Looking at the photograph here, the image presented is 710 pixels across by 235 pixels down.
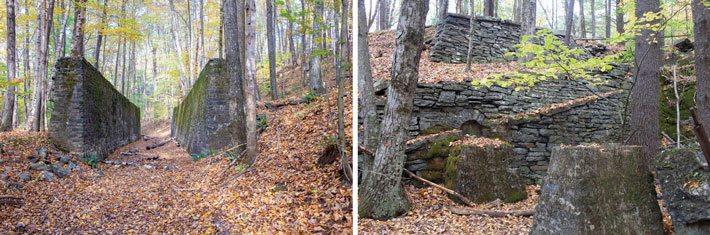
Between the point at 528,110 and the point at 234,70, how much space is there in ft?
15.4

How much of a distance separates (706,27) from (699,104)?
0.77 metres

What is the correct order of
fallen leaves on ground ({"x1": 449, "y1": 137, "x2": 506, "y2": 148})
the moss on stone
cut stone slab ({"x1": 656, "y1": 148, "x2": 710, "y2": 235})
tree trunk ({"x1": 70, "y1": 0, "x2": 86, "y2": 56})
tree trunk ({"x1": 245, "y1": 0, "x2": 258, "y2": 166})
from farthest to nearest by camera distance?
tree trunk ({"x1": 70, "y1": 0, "x2": 86, "y2": 56}) < tree trunk ({"x1": 245, "y1": 0, "x2": 258, "y2": 166}) < the moss on stone < fallen leaves on ground ({"x1": 449, "y1": 137, "x2": 506, "y2": 148}) < cut stone slab ({"x1": 656, "y1": 148, "x2": 710, "y2": 235})

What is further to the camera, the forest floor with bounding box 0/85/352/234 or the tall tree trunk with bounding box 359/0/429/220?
the tall tree trunk with bounding box 359/0/429/220

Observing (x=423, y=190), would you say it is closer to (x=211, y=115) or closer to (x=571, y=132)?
(x=571, y=132)

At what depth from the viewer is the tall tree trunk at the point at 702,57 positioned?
306 cm

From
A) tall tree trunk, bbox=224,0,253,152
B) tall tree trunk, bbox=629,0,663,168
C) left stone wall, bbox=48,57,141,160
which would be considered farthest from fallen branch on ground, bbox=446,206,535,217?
left stone wall, bbox=48,57,141,160

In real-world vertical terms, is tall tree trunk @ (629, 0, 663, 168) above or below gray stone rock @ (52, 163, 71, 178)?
above

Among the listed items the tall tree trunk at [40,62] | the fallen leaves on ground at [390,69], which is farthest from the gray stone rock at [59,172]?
the tall tree trunk at [40,62]

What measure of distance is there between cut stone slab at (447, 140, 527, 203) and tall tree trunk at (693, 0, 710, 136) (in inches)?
65.1

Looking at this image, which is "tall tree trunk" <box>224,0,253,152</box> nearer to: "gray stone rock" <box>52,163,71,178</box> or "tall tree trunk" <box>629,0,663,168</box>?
"gray stone rock" <box>52,163,71,178</box>

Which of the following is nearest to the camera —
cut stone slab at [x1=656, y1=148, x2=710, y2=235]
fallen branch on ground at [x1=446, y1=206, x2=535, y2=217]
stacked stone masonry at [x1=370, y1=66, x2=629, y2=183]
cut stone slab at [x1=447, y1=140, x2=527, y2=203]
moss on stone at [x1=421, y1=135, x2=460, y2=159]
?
cut stone slab at [x1=656, y1=148, x2=710, y2=235]

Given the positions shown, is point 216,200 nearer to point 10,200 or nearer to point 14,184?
point 14,184

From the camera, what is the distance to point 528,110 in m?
4.07

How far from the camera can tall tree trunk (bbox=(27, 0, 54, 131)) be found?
718 cm
